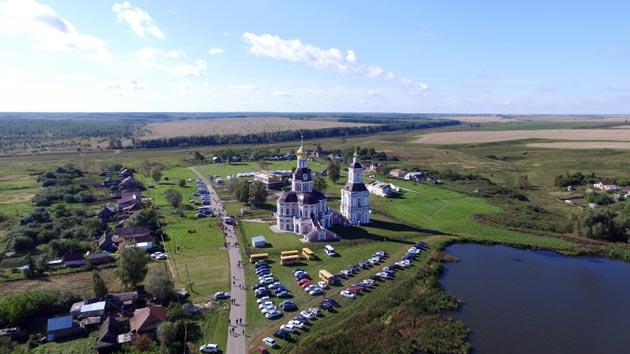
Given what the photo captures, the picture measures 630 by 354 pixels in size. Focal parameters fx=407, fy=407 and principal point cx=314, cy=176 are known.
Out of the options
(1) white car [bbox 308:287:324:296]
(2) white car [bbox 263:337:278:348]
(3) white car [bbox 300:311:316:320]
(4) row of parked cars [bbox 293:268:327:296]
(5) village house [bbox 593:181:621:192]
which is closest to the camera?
(2) white car [bbox 263:337:278:348]

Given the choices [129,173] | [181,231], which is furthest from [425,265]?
[129,173]

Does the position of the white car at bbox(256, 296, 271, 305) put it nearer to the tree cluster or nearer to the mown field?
the mown field

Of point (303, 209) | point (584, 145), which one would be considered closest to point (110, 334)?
point (303, 209)

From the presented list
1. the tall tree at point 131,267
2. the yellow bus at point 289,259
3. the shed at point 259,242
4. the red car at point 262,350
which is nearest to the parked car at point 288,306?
→ the red car at point 262,350

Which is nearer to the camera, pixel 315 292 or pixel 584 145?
pixel 315 292

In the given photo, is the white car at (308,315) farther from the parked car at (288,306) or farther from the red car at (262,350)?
the red car at (262,350)

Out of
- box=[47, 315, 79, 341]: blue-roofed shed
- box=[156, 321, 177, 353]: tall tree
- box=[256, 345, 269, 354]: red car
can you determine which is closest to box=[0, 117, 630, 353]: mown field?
box=[256, 345, 269, 354]: red car

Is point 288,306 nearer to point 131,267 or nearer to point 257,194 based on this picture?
point 131,267
